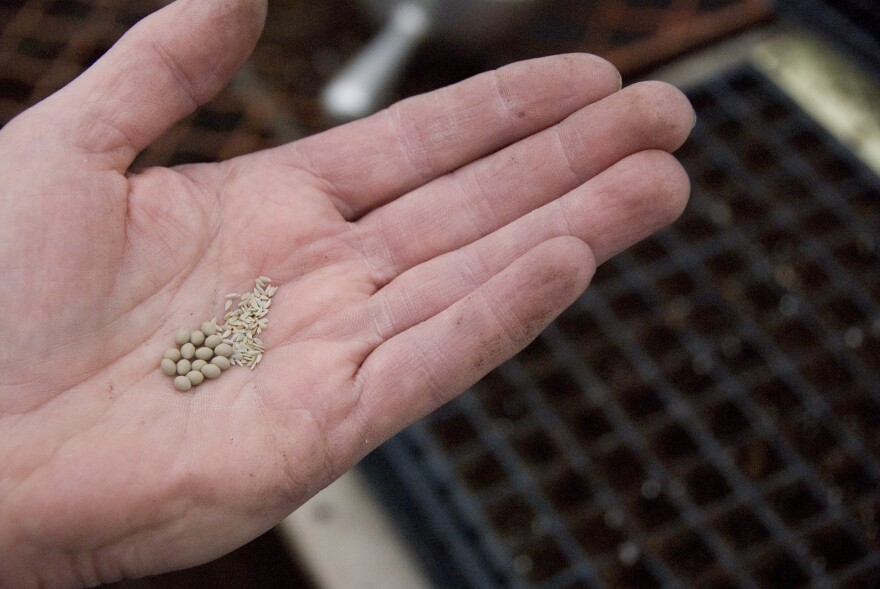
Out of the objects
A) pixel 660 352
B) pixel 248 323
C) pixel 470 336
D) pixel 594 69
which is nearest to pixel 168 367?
pixel 248 323

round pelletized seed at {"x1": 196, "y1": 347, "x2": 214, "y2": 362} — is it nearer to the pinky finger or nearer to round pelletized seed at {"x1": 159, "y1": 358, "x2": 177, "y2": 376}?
round pelletized seed at {"x1": 159, "y1": 358, "x2": 177, "y2": 376}

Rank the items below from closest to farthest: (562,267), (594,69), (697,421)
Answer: (562,267), (594,69), (697,421)

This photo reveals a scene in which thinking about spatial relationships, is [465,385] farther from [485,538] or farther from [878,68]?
[878,68]

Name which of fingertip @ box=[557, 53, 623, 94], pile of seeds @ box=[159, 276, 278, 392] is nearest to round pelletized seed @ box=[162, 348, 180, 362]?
pile of seeds @ box=[159, 276, 278, 392]

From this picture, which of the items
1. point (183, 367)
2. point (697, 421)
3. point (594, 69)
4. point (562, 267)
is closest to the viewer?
point (562, 267)

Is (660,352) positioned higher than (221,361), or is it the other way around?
(221,361)

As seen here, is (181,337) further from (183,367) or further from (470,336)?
(470,336)
